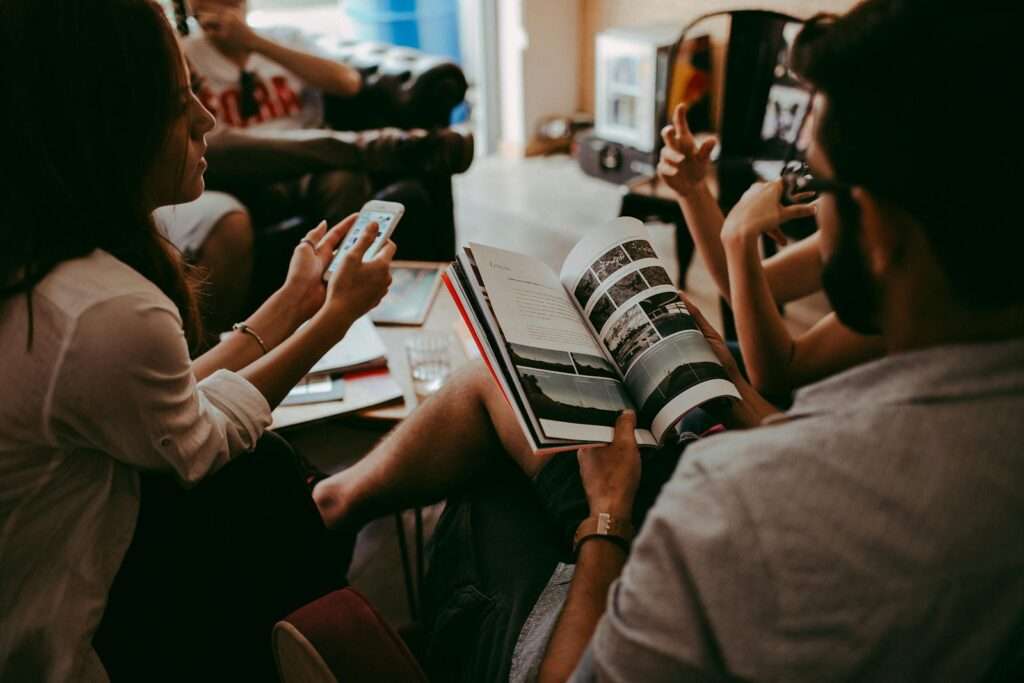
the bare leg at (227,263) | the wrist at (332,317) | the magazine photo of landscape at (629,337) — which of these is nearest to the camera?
the magazine photo of landscape at (629,337)

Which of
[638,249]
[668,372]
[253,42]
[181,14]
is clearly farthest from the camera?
[181,14]

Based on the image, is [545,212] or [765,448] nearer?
[765,448]

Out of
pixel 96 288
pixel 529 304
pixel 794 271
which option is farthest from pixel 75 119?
pixel 794 271

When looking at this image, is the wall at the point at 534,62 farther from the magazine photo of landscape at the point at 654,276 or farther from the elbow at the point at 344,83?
the magazine photo of landscape at the point at 654,276

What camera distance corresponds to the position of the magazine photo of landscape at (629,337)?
36.6 inches

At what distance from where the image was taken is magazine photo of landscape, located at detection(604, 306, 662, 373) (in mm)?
930

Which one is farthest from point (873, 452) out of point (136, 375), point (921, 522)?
point (136, 375)

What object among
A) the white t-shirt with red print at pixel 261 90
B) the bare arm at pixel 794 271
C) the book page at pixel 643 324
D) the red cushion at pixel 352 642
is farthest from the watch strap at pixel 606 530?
the white t-shirt with red print at pixel 261 90

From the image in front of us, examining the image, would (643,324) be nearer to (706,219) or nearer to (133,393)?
(706,219)

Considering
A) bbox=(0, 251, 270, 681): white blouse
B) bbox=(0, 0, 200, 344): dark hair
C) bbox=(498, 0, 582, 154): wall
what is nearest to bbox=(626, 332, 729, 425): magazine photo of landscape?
bbox=(0, 251, 270, 681): white blouse

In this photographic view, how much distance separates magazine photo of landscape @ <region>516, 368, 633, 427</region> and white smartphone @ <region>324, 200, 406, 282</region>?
0.38m

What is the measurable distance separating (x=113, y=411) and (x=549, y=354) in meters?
0.44

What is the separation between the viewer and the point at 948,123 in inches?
17.3

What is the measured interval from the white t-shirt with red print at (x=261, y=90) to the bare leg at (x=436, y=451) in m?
1.43
